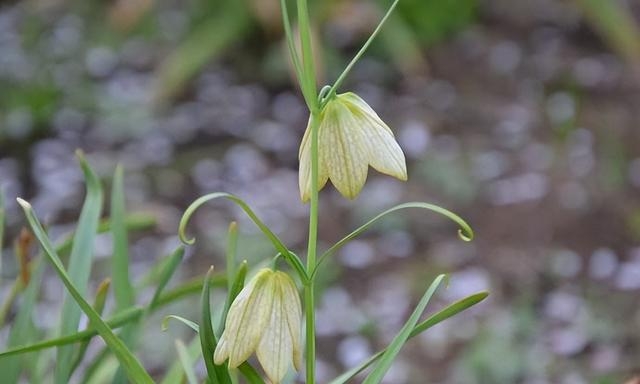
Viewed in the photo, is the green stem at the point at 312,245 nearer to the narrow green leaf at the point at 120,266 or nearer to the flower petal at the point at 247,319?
the flower petal at the point at 247,319

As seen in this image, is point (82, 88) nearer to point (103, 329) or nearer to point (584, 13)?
point (584, 13)

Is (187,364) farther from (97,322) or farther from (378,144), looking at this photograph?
(378,144)

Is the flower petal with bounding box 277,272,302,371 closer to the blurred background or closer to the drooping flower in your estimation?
the drooping flower

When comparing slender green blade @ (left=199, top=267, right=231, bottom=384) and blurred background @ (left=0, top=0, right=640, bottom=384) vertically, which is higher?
slender green blade @ (left=199, top=267, right=231, bottom=384)

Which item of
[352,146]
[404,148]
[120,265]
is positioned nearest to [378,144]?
[352,146]

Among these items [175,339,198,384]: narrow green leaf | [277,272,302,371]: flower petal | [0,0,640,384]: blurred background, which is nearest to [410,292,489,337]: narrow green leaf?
[277,272,302,371]: flower petal

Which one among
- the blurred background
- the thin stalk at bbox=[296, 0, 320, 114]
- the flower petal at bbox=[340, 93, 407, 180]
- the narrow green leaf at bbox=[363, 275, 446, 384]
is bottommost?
the blurred background
